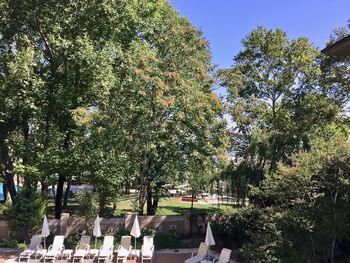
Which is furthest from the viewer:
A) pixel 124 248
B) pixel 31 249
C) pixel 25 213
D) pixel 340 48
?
pixel 25 213

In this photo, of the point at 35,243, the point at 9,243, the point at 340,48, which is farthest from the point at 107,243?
→ the point at 340,48

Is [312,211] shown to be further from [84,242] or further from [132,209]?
[132,209]

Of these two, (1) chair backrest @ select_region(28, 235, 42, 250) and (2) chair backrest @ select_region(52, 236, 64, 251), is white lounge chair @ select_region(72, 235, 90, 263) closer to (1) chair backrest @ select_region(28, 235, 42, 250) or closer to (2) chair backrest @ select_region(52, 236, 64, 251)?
(2) chair backrest @ select_region(52, 236, 64, 251)

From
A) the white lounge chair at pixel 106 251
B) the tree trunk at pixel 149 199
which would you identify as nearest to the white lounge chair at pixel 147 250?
the white lounge chair at pixel 106 251

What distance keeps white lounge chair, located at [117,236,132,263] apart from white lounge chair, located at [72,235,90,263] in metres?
1.32

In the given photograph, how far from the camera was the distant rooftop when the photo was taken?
8.00 m

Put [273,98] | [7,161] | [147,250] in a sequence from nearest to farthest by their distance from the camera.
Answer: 1. [147,250]
2. [7,161]
3. [273,98]

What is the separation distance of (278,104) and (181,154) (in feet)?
37.1

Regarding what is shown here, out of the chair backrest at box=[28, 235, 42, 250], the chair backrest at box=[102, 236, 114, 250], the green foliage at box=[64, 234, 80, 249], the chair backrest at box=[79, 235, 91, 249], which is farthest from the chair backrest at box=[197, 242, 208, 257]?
the chair backrest at box=[28, 235, 42, 250]

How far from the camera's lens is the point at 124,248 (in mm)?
16062

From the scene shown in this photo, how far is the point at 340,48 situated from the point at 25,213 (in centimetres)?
1461

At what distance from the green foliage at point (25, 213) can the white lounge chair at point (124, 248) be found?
426cm

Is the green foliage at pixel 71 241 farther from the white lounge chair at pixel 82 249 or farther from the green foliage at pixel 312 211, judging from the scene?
the green foliage at pixel 312 211

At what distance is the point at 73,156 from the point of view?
18.2m
